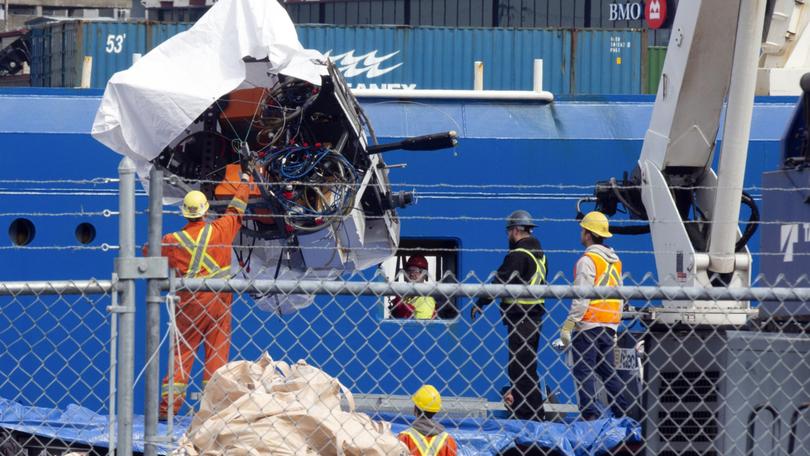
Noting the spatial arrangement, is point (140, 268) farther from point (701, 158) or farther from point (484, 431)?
point (701, 158)

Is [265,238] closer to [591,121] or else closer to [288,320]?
[288,320]

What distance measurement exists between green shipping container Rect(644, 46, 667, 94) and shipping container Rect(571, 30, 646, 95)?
0.40m

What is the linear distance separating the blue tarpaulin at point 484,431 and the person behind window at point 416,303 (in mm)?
3289

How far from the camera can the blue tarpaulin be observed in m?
7.22

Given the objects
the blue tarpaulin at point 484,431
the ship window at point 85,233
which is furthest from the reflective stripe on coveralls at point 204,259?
the ship window at point 85,233

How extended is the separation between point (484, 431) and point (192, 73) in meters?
3.09

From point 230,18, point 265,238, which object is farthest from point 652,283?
point 230,18

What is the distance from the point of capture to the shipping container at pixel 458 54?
52.2 ft

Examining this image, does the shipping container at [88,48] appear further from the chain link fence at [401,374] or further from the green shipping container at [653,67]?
the green shipping container at [653,67]

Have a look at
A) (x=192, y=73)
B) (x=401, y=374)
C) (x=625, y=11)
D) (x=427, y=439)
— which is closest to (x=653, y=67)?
(x=401, y=374)

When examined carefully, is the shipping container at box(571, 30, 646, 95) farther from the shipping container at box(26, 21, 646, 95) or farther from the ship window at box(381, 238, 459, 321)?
the ship window at box(381, 238, 459, 321)

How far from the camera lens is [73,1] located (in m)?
44.9

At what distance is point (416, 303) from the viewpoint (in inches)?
441

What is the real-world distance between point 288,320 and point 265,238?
2384 mm
